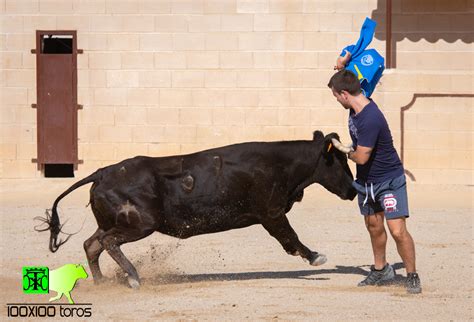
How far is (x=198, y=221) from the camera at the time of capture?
7941mm

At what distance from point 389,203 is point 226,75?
8536 millimetres

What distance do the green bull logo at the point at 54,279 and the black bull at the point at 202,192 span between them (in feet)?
1.20

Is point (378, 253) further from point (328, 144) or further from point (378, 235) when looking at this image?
point (328, 144)

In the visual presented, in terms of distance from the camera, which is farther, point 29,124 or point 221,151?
point 29,124

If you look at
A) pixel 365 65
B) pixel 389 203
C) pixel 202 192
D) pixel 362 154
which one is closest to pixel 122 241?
pixel 202 192

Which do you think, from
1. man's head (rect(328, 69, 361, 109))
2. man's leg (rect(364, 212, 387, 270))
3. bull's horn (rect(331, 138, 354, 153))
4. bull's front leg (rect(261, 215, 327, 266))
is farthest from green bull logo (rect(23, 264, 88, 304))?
man's head (rect(328, 69, 361, 109))

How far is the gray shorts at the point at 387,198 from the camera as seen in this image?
7.65 meters

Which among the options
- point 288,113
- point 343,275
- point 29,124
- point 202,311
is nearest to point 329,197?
point 288,113

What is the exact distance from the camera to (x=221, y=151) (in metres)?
8.12

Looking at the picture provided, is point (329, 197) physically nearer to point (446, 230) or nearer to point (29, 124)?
point (446, 230)

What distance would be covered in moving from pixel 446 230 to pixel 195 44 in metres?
5.97

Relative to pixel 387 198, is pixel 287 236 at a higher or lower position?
lower

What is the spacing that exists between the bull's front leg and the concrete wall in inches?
303

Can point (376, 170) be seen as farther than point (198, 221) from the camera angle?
No
